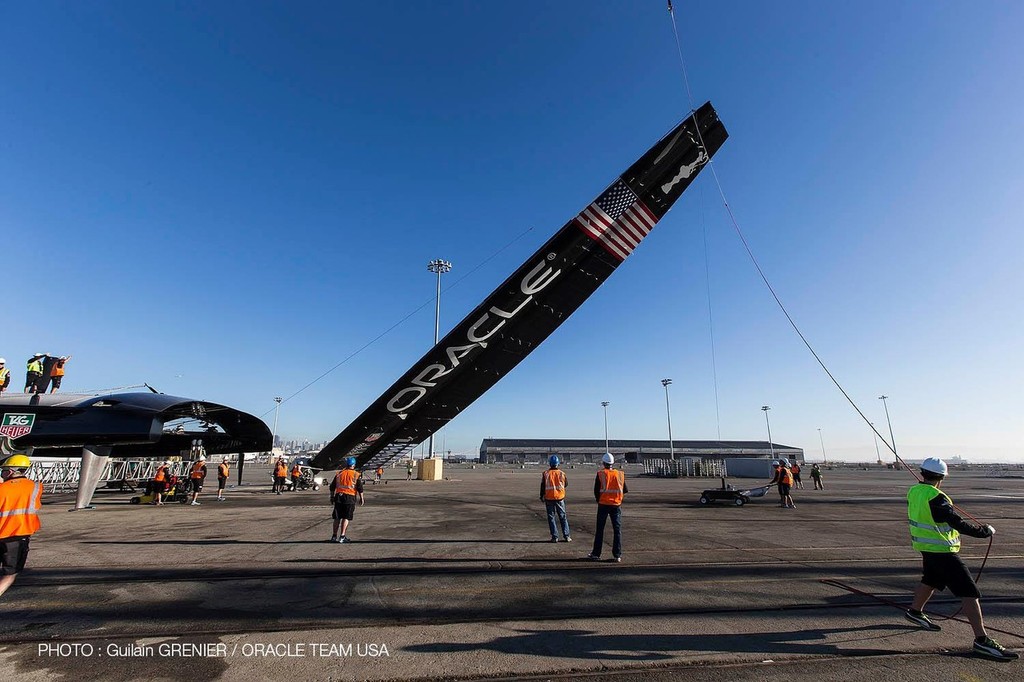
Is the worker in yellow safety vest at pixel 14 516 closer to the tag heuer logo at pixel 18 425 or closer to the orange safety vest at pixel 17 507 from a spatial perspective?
the orange safety vest at pixel 17 507

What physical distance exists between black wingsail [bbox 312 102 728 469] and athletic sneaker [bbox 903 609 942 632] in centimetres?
1010

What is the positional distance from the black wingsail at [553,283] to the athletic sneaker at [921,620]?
1010 centimetres

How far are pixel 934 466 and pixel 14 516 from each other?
1090 centimetres

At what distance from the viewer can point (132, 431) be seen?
15.5 metres

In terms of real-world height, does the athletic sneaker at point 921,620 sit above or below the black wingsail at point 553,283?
below

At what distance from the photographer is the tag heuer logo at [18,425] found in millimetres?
15702

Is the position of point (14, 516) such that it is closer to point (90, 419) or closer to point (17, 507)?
point (17, 507)

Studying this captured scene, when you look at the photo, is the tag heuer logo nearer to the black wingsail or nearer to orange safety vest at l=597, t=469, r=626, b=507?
the black wingsail

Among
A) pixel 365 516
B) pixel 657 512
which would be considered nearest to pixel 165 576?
pixel 365 516

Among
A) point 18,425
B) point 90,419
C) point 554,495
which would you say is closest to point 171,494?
point 90,419

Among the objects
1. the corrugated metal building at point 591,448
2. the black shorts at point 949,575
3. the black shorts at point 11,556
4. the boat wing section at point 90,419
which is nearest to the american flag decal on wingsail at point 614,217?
the black shorts at point 949,575

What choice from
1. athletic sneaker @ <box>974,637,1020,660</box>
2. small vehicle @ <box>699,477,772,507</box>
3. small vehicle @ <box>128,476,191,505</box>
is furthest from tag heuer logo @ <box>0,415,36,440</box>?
small vehicle @ <box>699,477,772,507</box>

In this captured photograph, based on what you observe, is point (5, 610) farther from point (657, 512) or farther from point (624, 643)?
point (657, 512)

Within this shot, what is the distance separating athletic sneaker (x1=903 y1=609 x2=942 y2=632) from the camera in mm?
4836
